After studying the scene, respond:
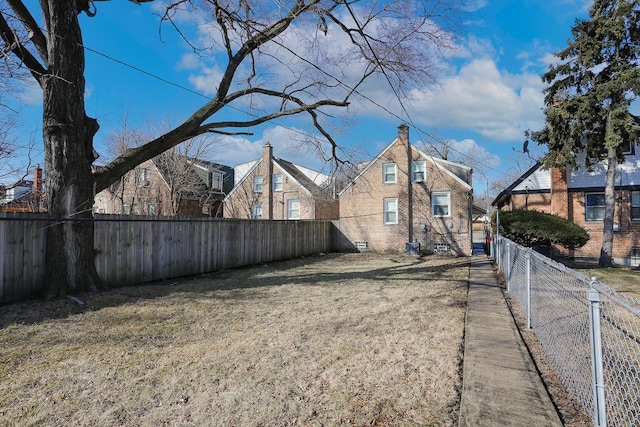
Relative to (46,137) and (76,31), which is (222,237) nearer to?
(46,137)

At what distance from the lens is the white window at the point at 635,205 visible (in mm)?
15484

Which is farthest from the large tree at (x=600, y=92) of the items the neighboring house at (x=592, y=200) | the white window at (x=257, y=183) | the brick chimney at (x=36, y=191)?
the brick chimney at (x=36, y=191)

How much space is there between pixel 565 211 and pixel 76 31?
18.9 metres

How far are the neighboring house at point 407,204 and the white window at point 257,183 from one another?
711 cm

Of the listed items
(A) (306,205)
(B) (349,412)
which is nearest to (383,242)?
(A) (306,205)

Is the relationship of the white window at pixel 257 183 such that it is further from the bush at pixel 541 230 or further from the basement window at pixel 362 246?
the bush at pixel 541 230

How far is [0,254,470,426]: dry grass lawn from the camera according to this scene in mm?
2859

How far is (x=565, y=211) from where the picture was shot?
1633 cm

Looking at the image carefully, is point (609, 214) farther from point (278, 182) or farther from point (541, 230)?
point (278, 182)

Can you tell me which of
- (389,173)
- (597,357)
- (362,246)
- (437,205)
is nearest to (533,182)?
(437,205)

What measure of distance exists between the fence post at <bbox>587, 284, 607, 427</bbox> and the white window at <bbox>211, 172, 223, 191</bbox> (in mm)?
26738

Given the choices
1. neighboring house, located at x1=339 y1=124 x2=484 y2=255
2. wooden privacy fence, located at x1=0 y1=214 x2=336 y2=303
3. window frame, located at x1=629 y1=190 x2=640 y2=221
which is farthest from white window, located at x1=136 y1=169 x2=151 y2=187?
window frame, located at x1=629 y1=190 x2=640 y2=221

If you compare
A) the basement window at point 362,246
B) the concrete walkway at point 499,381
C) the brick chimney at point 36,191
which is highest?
the brick chimney at point 36,191

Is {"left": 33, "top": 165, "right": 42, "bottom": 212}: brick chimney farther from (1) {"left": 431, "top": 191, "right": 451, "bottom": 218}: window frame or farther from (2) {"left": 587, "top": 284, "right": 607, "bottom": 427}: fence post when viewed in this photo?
(1) {"left": 431, "top": 191, "right": 451, "bottom": 218}: window frame
